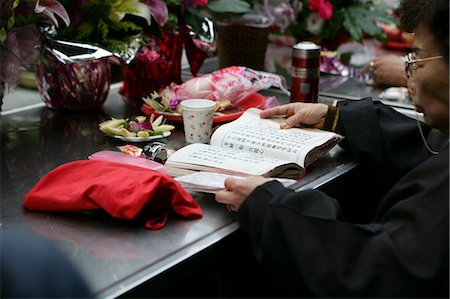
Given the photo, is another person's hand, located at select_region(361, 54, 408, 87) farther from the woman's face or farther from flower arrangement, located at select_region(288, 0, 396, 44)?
the woman's face

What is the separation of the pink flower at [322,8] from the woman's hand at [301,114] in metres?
0.95

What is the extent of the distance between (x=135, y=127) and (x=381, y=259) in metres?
0.84

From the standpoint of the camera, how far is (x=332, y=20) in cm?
261

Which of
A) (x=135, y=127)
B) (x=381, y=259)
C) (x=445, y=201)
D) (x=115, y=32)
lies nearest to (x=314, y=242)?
(x=381, y=259)

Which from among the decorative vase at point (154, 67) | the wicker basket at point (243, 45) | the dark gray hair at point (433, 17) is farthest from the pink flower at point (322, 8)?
the dark gray hair at point (433, 17)

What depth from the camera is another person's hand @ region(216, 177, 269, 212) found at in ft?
4.00

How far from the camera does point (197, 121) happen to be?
163 cm

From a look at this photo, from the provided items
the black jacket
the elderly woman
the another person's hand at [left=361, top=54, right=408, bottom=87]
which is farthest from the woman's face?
the another person's hand at [left=361, top=54, right=408, bottom=87]

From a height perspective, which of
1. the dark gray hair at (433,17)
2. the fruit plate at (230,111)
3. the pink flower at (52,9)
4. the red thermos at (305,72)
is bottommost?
the fruit plate at (230,111)

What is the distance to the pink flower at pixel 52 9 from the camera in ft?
5.31

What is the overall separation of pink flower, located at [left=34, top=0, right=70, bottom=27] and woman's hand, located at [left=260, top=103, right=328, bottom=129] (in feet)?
1.88

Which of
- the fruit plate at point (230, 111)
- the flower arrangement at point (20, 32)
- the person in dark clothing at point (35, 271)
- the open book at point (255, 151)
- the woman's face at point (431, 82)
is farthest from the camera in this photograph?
the fruit plate at point (230, 111)

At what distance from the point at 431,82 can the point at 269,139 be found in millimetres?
450

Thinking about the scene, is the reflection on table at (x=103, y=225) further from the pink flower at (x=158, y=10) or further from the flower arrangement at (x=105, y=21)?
the pink flower at (x=158, y=10)
